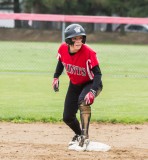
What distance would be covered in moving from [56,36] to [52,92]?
25.3 m

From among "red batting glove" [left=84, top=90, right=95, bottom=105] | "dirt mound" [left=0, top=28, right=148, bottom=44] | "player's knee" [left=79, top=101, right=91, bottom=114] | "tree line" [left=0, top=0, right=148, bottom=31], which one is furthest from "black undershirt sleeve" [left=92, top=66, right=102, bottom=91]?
"tree line" [left=0, top=0, right=148, bottom=31]

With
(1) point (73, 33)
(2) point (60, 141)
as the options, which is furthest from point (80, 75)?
(2) point (60, 141)

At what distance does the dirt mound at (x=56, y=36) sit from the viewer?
32.1 m

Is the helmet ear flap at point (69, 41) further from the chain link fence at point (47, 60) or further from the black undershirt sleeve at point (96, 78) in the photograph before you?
the chain link fence at point (47, 60)

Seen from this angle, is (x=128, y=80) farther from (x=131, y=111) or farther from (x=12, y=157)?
(x=12, y=157)

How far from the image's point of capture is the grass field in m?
12.1

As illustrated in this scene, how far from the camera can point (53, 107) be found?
13.1m

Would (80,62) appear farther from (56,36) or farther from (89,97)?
(56,36)

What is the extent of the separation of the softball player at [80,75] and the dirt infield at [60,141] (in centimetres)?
44

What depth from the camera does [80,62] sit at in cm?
820

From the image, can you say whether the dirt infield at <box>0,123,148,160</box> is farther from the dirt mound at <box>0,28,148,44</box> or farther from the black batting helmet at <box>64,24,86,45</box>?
the dirt mound at <box>0,28,148,44</box>

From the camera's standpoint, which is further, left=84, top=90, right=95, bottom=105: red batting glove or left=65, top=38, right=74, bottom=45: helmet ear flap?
left=65, top=38, right=74, bottom=45: helmet ear flap

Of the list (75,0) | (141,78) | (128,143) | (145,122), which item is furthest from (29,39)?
(128,143)

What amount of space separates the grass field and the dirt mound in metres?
3.30
